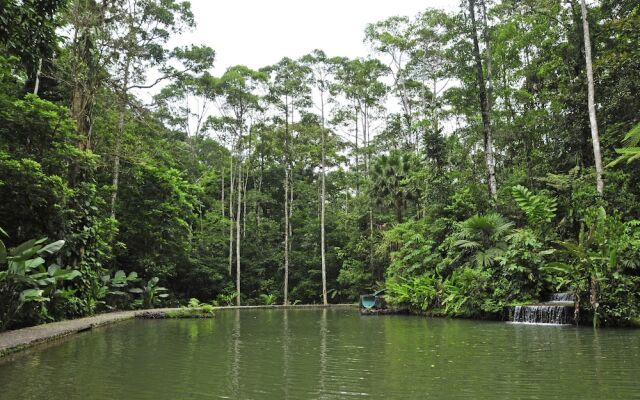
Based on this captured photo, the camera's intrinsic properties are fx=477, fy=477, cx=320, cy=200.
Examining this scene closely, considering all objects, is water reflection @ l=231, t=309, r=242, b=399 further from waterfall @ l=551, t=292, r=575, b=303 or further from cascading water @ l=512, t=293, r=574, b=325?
waterfall @ l=551, t=292, r=575, b=303

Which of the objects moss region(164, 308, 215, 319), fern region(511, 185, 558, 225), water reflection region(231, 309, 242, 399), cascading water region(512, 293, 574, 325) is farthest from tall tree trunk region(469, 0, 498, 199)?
water reflection region(231, 309, 242, 399)

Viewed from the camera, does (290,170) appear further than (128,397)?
Yes

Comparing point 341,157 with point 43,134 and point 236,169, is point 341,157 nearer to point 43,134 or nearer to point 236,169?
point 236,169

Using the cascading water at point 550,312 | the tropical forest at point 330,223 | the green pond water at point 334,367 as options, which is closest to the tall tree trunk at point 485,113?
the tropical forest at point 330,223

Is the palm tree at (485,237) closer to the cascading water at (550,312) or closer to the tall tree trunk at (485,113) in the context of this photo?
the cascading water at (550,312)

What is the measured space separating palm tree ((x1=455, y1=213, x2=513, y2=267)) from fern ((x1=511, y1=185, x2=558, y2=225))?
2.99 ft

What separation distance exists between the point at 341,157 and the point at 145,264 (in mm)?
15097

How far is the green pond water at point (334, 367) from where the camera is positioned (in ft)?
14.6

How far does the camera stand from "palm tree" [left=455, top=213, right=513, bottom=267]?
14.5 metres

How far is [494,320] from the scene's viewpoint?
13352 millimetres

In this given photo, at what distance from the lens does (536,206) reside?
535 inches

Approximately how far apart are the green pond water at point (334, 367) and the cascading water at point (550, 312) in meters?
2.04

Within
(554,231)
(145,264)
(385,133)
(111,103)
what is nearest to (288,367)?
(554,231)

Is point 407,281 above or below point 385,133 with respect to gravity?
below
